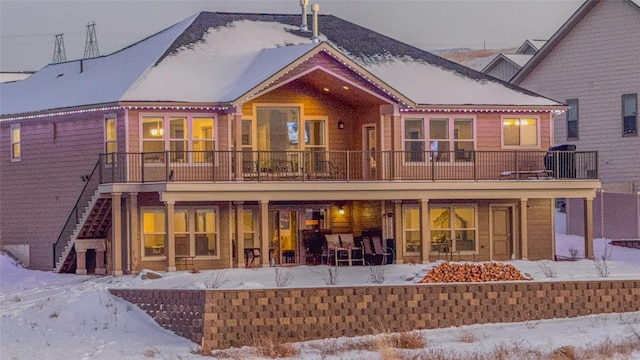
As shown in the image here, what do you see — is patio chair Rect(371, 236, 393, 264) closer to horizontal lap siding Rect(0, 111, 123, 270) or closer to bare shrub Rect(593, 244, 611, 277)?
bare shrub Rect(593, 244, 611, 277)

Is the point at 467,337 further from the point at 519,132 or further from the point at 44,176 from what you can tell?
the point at 44,176

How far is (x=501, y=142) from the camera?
1838 inches

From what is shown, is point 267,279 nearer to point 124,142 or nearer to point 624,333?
point 124,142

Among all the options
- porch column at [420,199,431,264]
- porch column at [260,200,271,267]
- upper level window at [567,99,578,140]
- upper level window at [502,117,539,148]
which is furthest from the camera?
upper level window at [567,99,578,140]

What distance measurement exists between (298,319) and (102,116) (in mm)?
12488

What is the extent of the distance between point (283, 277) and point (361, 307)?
12.6 ft

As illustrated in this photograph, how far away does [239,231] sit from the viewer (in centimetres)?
4347

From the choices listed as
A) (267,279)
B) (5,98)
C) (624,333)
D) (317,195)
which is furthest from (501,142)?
(5,98)

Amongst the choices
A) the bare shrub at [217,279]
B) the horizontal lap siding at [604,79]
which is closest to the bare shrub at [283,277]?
the bare shrub at [217,279]

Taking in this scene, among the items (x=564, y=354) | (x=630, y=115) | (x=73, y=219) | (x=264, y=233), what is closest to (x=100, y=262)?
(x=73, y=219)

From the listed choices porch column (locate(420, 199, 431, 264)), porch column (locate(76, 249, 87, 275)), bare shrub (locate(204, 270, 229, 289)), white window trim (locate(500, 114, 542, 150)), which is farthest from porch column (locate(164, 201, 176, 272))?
white window trim (locate(500, 114, 542, 150))

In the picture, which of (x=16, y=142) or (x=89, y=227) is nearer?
(x=89, y=227)

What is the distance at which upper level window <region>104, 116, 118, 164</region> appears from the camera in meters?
44.1

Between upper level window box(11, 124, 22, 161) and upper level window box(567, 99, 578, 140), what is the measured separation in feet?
69.6
